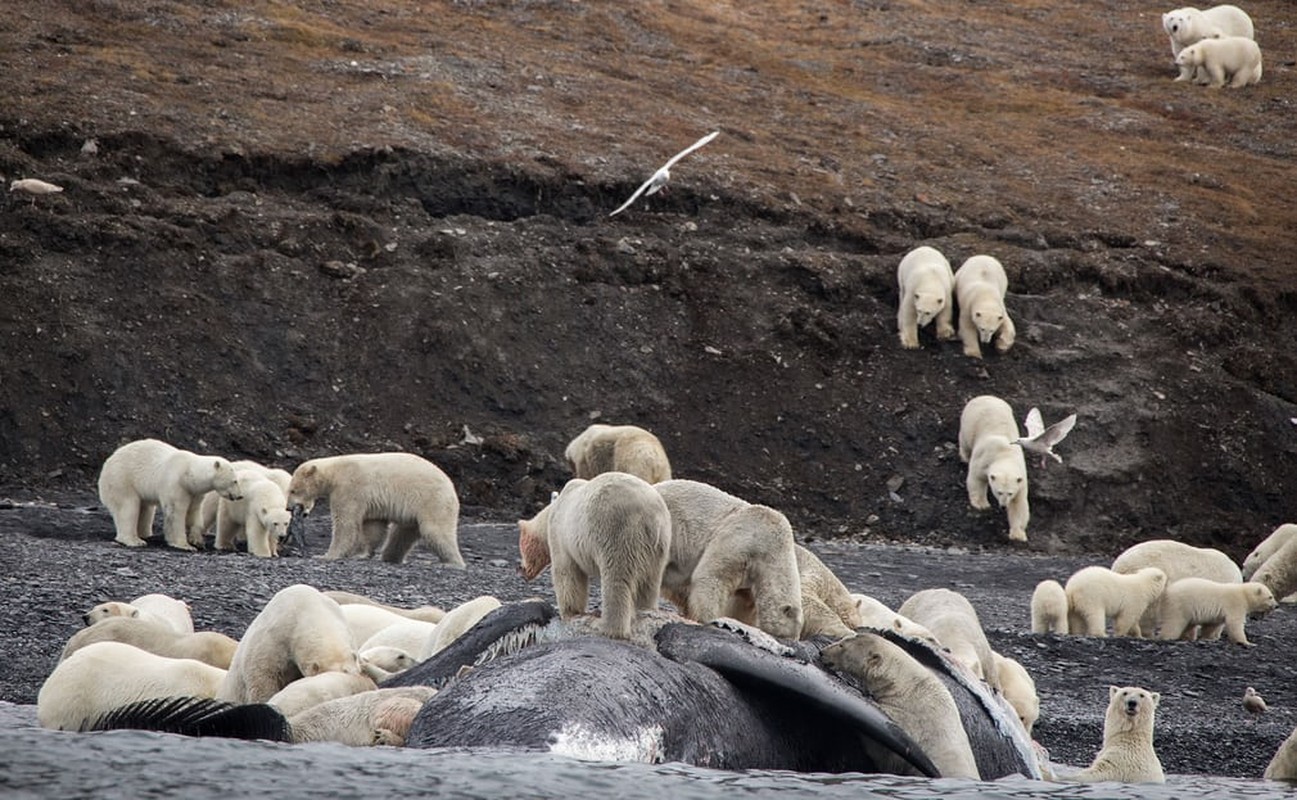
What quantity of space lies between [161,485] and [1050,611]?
750 cm

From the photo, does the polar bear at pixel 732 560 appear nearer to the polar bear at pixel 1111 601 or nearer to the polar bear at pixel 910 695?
the polar bear at pixel 910 695

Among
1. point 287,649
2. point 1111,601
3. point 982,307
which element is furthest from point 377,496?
point 982,307

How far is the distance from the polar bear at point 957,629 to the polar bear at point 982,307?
50.8 feet

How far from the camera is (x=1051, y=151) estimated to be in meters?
37.9

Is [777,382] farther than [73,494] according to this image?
Yes

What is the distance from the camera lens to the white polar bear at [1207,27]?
143 feet

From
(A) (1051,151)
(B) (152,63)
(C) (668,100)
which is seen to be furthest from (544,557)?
(A) (1051,151)

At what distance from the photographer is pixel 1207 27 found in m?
44.5

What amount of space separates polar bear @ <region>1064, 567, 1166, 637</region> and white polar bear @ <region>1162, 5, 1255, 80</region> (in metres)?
31.1

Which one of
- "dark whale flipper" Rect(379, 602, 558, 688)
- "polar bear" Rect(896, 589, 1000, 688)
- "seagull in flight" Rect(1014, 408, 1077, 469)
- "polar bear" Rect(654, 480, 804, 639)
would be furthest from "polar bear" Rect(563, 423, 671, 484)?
"dark whale flipper" Rect(379, 602, 558, 688)

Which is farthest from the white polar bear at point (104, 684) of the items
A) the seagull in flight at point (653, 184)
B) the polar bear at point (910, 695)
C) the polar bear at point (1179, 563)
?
the seagull in flight at point (653, 184)

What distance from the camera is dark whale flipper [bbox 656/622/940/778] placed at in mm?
6719

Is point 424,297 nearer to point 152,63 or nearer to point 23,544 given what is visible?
point 152,63

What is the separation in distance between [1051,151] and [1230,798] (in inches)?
1265
